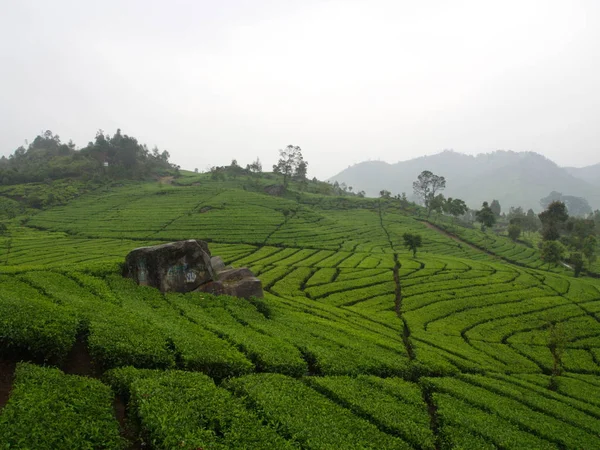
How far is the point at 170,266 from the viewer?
83.6ft

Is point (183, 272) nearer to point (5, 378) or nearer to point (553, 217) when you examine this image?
point (5, 378)

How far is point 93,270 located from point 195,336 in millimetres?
12546

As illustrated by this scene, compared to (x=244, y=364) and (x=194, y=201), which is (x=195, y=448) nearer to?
(x=244, y=364)

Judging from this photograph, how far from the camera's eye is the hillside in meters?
10.8

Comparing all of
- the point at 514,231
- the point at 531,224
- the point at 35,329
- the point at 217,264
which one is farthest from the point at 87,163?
the point at 531,224

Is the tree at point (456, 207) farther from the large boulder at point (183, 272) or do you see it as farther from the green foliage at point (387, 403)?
the green foliage at point (387, 403)

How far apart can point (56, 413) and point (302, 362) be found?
Answer: 10271mm

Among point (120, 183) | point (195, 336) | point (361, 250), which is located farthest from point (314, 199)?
point (195, 336)

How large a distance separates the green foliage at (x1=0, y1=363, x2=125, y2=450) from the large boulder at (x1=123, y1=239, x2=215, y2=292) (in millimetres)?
13399

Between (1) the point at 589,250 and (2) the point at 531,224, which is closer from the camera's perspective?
(1) the point at 589,250

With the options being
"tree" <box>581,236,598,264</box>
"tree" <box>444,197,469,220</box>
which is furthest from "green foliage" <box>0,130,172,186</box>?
"tree" <box>581,236,598,264</box>

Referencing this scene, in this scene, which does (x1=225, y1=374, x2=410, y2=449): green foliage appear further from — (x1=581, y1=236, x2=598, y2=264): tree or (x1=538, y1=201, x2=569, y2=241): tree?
(x1=538, y1=201, x2=569, y2=241): tree

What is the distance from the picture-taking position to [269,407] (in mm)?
12461

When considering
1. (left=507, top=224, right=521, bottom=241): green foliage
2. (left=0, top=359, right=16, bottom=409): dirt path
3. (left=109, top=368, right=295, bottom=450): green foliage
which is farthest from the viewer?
(left=507, top=224, right=521, bottom=241): green foliage
